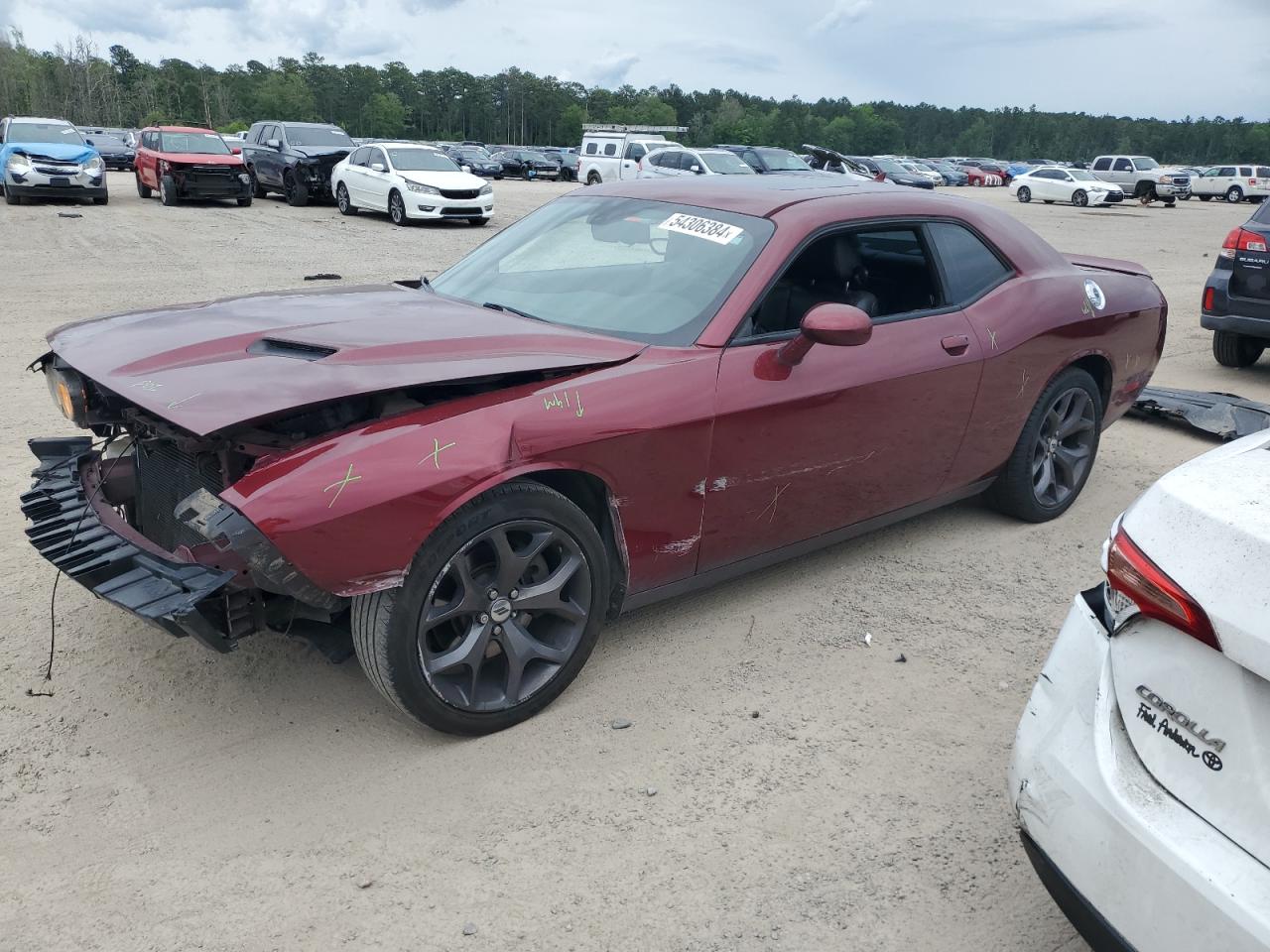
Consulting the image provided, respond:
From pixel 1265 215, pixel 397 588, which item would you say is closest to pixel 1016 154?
pixel 1265 215

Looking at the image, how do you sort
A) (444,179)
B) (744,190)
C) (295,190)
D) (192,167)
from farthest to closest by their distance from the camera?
(295,190)
(192,167)
(444,179)
(744,190)

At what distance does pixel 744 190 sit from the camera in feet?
13.3

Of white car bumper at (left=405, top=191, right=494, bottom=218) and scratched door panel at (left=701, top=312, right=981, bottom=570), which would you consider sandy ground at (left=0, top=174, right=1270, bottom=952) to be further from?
white car bumper at (left=405, top=191, right=494, bottom=218)

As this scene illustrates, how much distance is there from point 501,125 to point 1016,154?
205ft

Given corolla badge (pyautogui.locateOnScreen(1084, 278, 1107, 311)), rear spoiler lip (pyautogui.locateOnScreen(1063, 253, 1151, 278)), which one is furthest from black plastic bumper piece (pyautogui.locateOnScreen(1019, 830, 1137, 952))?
rear spoiler lip (pyautogui.locateOnScreen(1063, 253, 1151, 278))

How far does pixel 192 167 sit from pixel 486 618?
62.6ft

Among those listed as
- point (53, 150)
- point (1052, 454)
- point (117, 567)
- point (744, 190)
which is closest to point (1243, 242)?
point (1052, 454)

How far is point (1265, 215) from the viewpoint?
820cm

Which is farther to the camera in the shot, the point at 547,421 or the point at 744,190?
the point at 744,190

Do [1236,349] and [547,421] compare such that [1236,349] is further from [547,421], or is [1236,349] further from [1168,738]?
[1168,738]

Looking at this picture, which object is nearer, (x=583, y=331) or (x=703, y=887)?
(x=703, y=887)

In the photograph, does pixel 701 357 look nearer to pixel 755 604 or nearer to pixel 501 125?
pixel 755 604

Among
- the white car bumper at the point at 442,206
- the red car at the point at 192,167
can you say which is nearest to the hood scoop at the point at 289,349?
the white car bumper at the point at 442,206

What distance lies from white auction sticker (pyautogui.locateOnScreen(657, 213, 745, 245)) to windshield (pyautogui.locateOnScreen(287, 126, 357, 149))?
1902cm
